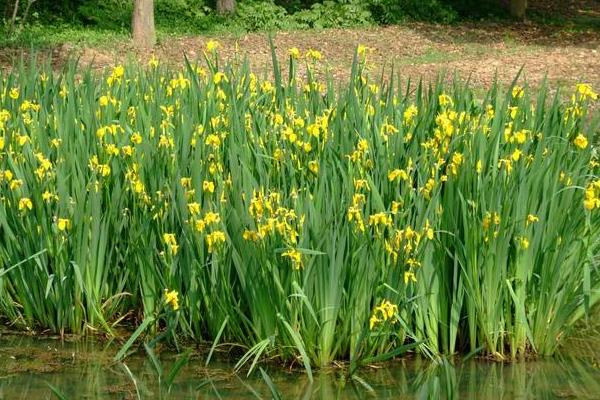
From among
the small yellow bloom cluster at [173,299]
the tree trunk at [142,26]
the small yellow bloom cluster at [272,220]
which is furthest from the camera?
the tree trunk at [142,26]

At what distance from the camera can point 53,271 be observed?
5066 mm

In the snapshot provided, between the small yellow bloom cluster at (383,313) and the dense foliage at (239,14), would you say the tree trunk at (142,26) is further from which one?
the small yellow bloom cluster at (383,313)

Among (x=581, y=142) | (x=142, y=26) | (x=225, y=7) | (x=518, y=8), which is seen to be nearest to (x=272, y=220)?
(x=581, y=142)

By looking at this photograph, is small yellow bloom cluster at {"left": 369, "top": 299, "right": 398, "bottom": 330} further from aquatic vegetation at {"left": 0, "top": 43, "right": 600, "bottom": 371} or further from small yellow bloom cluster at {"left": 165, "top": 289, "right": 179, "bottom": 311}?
small yellow bloom cluster at {"left": 165, "top": 289, "right": 179, "bottom": 311}

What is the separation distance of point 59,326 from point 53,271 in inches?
9.3

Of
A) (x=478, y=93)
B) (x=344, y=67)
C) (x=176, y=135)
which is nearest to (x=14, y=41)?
(x=344, y=67)

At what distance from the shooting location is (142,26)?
15.4 meters

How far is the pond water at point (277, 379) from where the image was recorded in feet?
14.3

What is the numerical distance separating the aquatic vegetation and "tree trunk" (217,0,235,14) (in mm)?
13016

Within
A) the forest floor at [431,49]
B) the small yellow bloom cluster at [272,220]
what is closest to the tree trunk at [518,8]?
the forest floor at [431,49]

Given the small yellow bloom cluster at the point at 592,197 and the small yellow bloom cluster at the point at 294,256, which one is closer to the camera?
the small yellow bloom cluster at the point at 294,256

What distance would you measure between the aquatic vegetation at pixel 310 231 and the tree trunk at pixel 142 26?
32.2ft

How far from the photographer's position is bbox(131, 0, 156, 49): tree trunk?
603 inches

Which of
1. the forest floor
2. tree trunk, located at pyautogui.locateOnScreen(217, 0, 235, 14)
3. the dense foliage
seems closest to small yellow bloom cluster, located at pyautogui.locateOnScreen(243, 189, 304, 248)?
the forest floor
